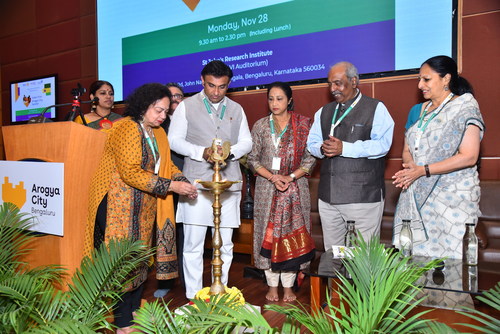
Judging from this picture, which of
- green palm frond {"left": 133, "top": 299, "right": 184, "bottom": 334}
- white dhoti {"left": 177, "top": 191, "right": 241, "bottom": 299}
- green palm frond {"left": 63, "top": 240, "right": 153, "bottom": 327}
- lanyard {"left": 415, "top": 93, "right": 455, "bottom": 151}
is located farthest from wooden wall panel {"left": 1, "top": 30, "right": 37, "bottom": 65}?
green palm frond {"left": 133, "top": 299, "right": 184, "bottom": 334}

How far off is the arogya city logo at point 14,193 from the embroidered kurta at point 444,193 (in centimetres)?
193

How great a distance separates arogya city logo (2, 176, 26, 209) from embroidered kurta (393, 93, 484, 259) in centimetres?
193

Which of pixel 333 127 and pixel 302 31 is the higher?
pixel 302 31

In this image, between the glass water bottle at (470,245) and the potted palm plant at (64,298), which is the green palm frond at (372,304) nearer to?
the potted palm plant at (64,298)

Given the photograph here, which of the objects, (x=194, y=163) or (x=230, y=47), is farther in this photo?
(x=230, y=47)

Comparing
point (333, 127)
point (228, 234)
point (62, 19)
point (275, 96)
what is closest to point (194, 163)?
point (228, 234)

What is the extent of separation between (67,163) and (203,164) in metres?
0.83

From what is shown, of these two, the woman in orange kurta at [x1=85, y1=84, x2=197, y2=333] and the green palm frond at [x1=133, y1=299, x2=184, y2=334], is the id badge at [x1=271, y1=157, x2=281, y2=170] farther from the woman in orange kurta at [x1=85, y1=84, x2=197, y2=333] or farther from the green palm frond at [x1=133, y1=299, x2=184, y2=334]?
the green palm frond at [x1=133, y1=299, x2=184, y2=334]

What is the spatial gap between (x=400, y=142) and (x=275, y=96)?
4.56ft

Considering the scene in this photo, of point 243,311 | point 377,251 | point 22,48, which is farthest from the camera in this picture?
point 22,48

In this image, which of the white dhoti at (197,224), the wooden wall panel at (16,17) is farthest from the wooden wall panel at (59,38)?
the white dhoti at (197,224)

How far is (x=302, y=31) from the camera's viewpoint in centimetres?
337

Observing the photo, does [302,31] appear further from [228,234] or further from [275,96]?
[228,234]

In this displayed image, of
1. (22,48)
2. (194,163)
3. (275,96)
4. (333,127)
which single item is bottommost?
(194,163)
